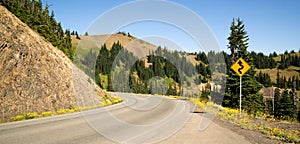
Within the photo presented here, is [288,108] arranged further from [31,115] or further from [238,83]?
[31,115]

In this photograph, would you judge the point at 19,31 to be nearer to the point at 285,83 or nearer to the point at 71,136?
the point at 71,136

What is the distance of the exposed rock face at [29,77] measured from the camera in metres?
13.2

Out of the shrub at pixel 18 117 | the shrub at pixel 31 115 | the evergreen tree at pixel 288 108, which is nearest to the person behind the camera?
the shrub at pixel 18 117

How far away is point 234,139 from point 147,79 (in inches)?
3787

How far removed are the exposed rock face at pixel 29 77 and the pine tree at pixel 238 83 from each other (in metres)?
20.7

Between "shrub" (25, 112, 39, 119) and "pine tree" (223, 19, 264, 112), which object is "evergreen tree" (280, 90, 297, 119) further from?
"shrub" (25, 112, 39, 119)

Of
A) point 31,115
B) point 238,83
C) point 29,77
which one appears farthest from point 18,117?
point 238,83

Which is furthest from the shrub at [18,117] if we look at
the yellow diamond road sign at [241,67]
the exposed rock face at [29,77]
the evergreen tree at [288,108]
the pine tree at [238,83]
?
the evergreen tree at [288,108]

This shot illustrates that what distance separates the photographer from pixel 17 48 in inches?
611

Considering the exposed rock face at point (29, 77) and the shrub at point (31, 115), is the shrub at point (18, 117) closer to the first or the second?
the shrub at point (31, 115)

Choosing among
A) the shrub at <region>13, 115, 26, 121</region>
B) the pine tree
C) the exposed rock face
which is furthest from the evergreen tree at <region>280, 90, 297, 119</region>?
the shrub at <region>13, 115, 26, 121</region>

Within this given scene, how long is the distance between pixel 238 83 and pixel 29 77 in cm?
2563

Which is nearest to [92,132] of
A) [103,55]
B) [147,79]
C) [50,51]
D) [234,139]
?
[234,139]

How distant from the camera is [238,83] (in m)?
31.3
